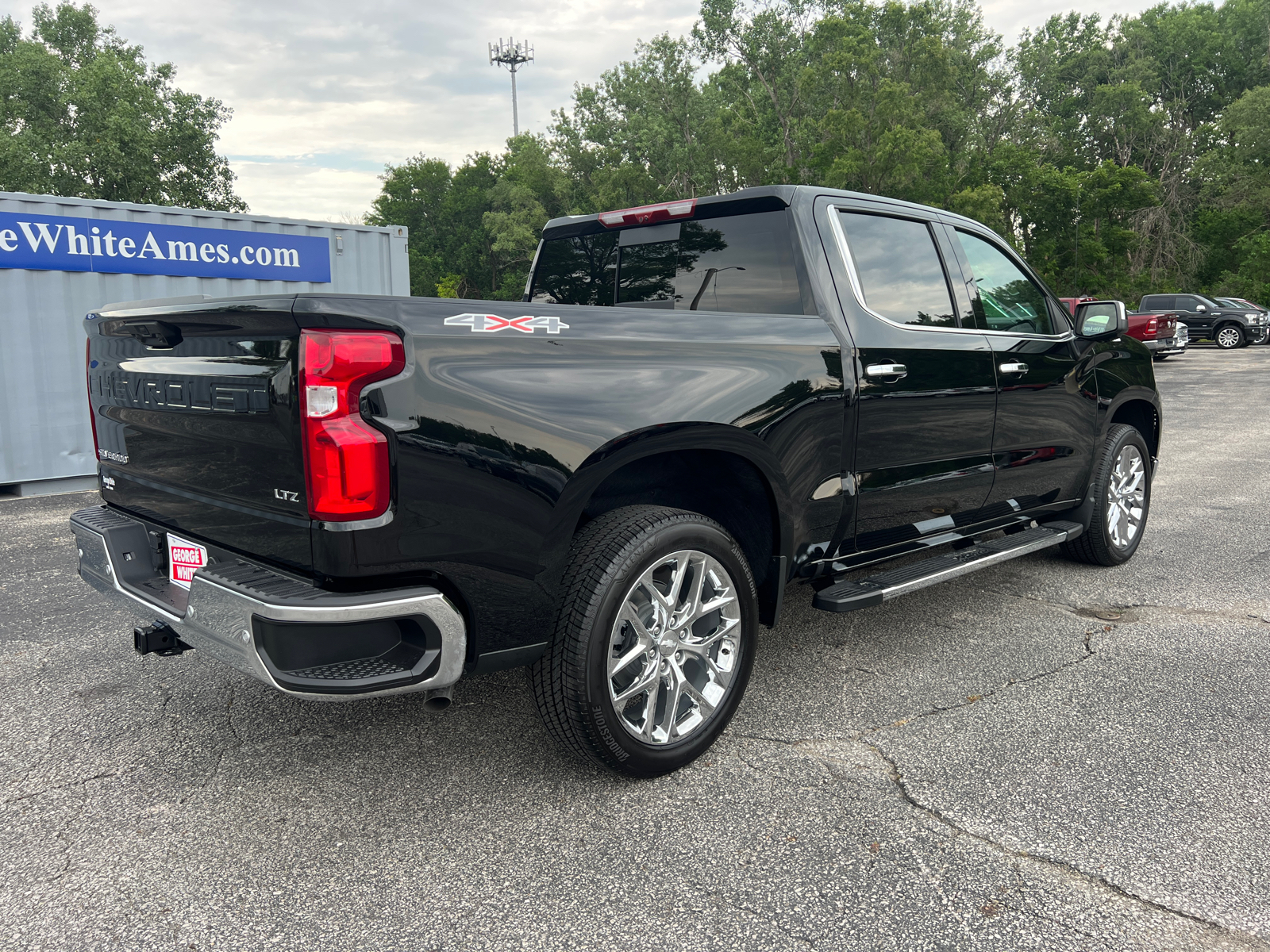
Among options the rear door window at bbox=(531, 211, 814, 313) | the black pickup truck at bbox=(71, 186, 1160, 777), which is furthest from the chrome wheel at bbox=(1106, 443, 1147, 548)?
the rear door window at bbox=(531, 211, 814, 313)

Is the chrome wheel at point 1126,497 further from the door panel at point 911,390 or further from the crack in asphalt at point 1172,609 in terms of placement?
the door panel at point 911,390

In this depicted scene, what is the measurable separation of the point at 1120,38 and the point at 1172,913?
2537 inches

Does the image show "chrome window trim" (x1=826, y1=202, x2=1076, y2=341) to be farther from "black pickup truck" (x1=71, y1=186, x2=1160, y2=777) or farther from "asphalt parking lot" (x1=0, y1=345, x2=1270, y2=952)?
"asphalt parking lot" (x1=0, y1=345, x2=1270, y2=952)

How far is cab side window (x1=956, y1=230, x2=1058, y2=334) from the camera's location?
422 cm

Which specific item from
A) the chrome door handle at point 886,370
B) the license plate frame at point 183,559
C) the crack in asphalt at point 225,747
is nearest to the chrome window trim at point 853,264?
the chrome door handle at point 886,370

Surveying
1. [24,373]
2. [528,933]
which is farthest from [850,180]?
[528,933]

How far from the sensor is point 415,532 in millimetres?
2301

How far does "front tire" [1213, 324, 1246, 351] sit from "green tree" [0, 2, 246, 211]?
41.6m

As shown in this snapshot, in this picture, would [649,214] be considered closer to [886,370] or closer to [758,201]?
[758,201]

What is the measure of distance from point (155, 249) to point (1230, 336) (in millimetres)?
31210

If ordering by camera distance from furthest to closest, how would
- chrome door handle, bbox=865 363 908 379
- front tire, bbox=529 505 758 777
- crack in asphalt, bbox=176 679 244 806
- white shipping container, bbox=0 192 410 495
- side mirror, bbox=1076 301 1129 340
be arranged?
white shipping container, bbox=0 192 410 495 → side mirror, bbox=1076 301 1129 340 → chrome door handle, bbox=865 363 908 379 → crack in asphalt, bbox=176 679 244 806 → front tire, bbox=529 505 758 777

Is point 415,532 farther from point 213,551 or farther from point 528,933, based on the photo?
point 528,933

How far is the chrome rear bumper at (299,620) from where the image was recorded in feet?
7.25

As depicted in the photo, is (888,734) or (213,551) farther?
(888,734)
